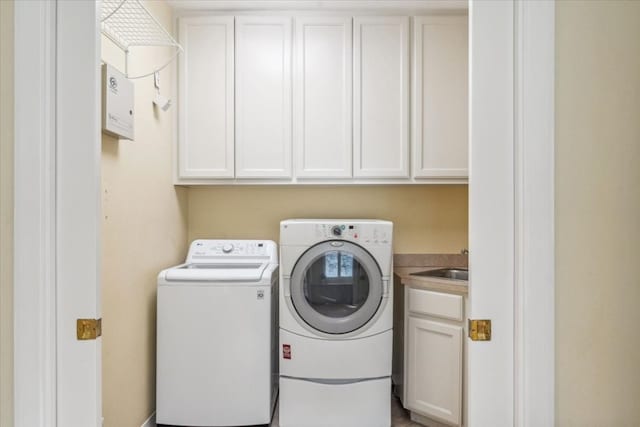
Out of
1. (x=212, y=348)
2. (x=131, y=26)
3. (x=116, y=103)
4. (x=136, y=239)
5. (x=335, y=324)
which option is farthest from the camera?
(x=335, y=324)

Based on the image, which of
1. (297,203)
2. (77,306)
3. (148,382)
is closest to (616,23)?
(77,306)

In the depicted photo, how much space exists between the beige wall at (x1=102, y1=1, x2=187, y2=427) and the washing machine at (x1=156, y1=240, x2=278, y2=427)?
Result: 0.36ft

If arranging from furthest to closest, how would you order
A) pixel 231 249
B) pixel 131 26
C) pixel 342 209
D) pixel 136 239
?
pixel 342 209
pixel 231 249
pixel 136 239
pixel 131 26

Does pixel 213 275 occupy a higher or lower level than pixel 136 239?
lower

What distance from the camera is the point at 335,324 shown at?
6.97 feet

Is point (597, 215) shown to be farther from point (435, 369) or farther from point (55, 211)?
point (435, 369)

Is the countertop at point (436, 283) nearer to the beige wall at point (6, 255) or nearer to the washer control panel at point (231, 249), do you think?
the washer control panel at point (231, 249)

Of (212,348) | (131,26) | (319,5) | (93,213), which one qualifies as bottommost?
(212,348)

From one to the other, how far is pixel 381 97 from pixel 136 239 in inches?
63.5

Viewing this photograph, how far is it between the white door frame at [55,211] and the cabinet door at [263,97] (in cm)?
147

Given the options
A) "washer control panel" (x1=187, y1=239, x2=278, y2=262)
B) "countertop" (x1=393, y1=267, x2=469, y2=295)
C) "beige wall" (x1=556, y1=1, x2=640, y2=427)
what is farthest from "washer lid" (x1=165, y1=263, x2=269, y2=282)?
"beige wall" (x1=556, y1=1, x2=640, y2=427)

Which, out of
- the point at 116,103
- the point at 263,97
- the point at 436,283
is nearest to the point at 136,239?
the point at 116,103

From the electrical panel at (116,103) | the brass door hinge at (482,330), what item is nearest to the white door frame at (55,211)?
the electrical panel at (116,103)

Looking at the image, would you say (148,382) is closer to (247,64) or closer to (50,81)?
(50,81)
